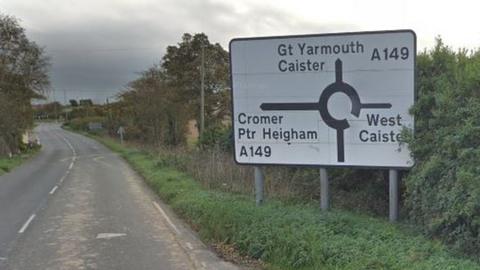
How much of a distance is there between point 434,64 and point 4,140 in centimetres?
4405

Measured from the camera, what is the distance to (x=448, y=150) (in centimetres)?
756

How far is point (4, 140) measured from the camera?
4759 centimetres

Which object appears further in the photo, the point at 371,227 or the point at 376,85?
the point at 376,85

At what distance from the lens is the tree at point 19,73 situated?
4853 cm

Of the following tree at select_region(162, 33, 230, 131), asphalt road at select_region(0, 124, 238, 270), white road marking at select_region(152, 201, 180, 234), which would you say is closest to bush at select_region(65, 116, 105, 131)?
tree at select_region(162, 33, 230, 131)

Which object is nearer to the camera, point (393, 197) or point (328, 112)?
point (393, 197)

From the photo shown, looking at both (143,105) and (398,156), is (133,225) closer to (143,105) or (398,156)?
(398,156)

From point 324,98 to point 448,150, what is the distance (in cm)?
278

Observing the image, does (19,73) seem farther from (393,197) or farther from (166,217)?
(393,197)

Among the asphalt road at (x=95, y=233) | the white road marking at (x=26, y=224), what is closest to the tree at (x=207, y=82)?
the asphalt road at (x=95, y=233)

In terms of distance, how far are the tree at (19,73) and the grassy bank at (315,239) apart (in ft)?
134

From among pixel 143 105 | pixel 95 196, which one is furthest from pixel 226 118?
pixel 95 196

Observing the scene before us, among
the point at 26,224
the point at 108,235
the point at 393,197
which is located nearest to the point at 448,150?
the point at 393,197

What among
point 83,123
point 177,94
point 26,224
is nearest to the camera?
point 26,224
